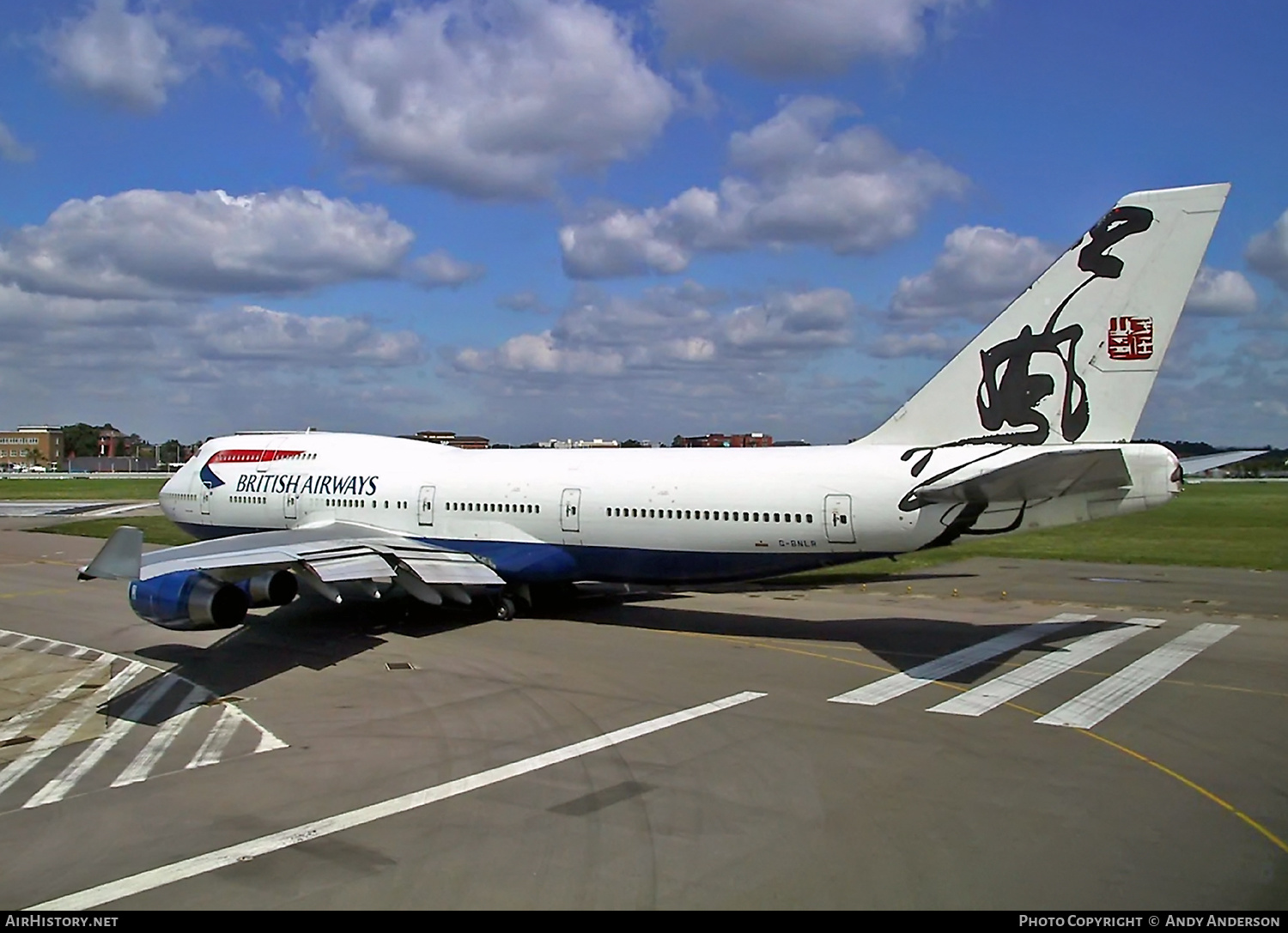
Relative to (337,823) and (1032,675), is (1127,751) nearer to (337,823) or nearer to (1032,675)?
(1032,675)

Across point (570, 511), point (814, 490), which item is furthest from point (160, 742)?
point (814, 490)

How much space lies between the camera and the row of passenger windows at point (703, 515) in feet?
66.5

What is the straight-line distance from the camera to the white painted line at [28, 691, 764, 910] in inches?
347

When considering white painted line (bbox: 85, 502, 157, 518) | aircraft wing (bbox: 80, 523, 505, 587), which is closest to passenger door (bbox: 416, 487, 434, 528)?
aircraft wing (bbox: 80, 523, 505, 587)

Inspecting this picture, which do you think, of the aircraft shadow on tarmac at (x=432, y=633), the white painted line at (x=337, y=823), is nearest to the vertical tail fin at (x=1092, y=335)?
the aircraft shadow on tarmac at (x=432, y=633)

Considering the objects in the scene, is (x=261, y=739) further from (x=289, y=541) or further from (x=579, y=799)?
(x=289, y=541)

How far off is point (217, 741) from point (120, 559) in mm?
3397

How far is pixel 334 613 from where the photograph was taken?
25375 mm

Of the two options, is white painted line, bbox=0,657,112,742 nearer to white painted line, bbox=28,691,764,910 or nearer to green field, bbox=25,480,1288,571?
white painted line, bbox=28,691,764,910

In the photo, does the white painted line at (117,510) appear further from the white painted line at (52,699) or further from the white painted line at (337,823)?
the white painted line at (337,823)

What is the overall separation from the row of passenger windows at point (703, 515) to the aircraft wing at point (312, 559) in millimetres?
3853

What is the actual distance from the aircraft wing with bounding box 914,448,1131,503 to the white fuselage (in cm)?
26

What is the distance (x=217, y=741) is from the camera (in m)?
13.9

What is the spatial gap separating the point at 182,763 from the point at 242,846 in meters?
3.63
